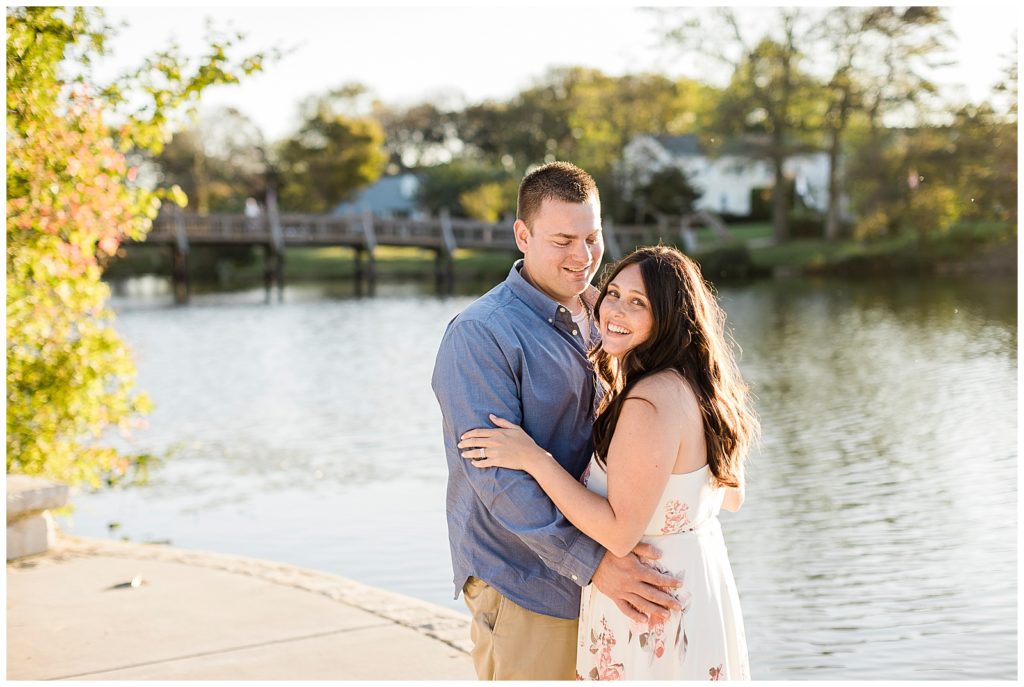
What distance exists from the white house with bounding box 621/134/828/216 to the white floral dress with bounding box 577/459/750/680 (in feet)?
133

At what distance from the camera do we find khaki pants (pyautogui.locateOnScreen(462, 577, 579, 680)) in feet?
9.86

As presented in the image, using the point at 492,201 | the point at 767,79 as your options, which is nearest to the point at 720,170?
the point at 767,79

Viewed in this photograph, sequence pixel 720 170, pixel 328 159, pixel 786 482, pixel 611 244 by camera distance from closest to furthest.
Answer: pixel 786 482
pixel 611 244
pixel 720 170
pixel 328 159

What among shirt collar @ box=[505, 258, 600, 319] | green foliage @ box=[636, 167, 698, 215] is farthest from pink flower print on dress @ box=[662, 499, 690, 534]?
green foliage @ box=[636, 167, 698, 215]

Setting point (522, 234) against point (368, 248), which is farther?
point (368, 248)

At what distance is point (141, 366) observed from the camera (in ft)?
67.9

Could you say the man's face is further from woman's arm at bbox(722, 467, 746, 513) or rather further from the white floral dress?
woman's arm at bbox(722, 467, 746, 513)

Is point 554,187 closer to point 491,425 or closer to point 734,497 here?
point 491,425

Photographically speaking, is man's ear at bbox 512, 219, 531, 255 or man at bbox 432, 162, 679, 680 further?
man's ear at bbox 512, 219, 531, 255

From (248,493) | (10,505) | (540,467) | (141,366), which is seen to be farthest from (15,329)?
(141,366)

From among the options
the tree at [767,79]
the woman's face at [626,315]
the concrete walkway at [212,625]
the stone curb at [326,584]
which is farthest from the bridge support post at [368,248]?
the woman's face at [626,315]

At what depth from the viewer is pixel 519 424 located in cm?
295

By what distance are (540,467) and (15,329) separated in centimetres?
516

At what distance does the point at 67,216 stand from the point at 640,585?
16.2ft
